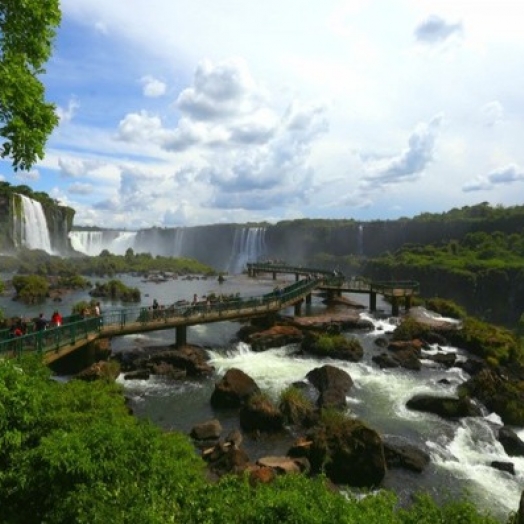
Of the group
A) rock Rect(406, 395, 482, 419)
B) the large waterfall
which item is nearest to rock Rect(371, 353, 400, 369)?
rock Rect(406, 395, 482, 419)

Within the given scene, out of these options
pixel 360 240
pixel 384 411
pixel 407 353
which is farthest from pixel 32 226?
pixel 384 411

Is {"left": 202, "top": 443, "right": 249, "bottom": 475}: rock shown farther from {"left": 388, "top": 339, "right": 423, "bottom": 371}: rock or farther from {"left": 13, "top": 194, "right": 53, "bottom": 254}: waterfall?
{"left": 13, "top": 194, "right": 53, "bottom": 254}: waterfall

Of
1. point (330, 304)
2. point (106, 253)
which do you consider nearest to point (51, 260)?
point (106, 253)

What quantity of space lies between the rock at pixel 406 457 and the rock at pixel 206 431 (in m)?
6.57

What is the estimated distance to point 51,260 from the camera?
96.4 meters

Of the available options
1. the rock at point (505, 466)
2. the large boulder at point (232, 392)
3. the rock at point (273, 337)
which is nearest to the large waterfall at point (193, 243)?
the rock at point (273, 337)

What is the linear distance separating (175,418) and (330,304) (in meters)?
34.1

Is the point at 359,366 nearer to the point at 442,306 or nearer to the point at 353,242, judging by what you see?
the point at 442,306

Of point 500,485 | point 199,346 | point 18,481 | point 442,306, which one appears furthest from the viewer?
point 442,306

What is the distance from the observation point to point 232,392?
23719mm

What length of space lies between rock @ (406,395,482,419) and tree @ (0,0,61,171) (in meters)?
20.5

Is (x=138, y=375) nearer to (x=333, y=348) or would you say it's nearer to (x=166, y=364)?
(x=166, y=364)

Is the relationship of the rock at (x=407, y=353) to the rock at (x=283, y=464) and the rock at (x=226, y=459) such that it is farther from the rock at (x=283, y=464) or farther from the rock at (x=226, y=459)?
the rock at (x=226, y=459)

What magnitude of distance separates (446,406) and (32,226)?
9976 cm
